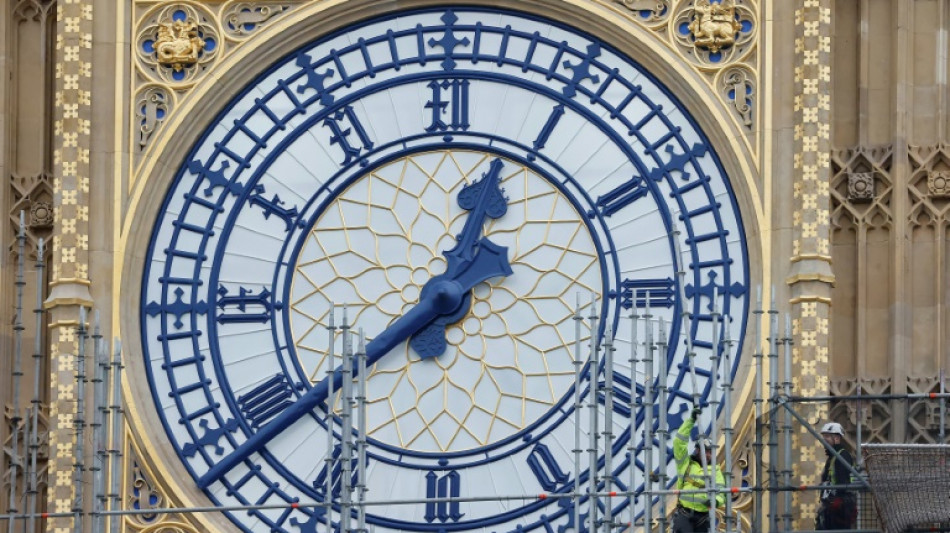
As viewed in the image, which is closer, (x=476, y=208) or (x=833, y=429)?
(x=833, y=429)

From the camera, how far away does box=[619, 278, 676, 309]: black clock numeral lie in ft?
77.8

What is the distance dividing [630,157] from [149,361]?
134 inches

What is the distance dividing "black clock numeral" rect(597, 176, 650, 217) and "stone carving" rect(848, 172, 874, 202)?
1.32 meters

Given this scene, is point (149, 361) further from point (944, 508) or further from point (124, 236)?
point (944, 508)

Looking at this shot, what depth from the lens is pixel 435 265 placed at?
24.1 meters

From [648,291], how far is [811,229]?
1.13m

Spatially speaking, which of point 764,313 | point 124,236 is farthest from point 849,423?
point 124,236

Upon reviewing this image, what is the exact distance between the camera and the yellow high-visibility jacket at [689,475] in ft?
74.8

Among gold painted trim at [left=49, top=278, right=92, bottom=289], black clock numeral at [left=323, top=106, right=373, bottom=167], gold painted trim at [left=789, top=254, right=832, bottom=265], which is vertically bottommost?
gold painted trim at [left=49, top=278, right=92, bottom=289]

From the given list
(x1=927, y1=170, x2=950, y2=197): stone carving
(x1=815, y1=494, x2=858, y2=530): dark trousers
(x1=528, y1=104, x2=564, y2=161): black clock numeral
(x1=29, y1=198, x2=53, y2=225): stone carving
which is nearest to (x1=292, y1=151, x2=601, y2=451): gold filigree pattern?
(x1=528, y1=104, x2=564, y2=161): black clock numeral

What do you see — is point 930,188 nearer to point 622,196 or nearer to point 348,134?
point 622,196

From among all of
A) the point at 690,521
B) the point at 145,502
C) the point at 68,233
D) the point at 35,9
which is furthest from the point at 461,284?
the point at 35,9

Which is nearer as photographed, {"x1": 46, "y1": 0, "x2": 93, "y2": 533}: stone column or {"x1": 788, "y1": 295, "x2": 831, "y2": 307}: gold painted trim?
{"x1": 788, "y1": 295, "x2": 831, "y2": 307}: gold painted trim

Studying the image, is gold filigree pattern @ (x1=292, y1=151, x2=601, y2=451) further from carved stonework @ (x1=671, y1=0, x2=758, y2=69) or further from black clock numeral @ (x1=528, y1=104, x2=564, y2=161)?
carved stonework @ (x1=671, y1=0, x2=758, y2=69)
